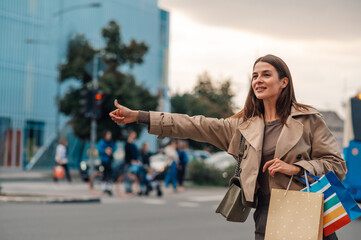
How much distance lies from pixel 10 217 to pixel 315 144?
868 cm

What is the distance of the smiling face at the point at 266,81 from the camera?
3.43m

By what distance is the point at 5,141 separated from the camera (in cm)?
4088

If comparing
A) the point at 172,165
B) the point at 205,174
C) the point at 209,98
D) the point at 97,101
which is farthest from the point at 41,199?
the point at 209,98

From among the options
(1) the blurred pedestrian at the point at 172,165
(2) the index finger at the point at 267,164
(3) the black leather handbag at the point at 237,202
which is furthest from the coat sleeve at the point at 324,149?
(1) the blurred pedestrian at the point at 172,165

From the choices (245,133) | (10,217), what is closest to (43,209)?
(10,217)

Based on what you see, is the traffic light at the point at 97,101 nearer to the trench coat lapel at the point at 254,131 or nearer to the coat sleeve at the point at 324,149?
the trench coat lapel at the point at 254,131

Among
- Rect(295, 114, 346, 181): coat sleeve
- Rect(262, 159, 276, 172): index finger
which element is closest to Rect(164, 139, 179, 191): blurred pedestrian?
Rect(295, 114, 346, 181): coat sleeve

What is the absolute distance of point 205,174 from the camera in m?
24.5

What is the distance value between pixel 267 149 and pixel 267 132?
4.5 inches

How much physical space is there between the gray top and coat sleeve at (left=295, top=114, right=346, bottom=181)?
0.20 m

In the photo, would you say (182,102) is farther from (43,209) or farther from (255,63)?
(255,63)

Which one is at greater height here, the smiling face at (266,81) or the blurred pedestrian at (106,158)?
the smiling face at (266,81)

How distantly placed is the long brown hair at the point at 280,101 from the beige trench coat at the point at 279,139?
0.05 metres

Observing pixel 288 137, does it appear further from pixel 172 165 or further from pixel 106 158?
pixel 172 165
